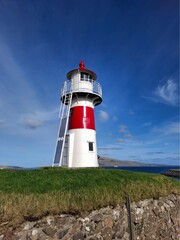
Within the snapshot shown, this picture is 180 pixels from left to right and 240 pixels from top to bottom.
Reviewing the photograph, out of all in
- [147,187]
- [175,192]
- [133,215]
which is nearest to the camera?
[133,215]

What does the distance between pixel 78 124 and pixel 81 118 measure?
60 centimetres

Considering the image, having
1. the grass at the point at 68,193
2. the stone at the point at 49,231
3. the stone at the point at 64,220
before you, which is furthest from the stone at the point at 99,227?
the stone at the point at 49,231

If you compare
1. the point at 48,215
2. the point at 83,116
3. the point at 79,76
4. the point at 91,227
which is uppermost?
the point at 79,76

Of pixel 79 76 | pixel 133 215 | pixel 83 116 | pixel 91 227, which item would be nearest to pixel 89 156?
pixel 83 116

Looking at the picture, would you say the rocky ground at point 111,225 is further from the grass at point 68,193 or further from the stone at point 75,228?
the grass at point 68,193

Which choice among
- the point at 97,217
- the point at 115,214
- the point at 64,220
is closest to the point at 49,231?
the point at 64,220

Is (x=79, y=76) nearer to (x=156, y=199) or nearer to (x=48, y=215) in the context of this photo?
(x=156, y=199)

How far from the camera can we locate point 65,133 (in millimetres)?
17422

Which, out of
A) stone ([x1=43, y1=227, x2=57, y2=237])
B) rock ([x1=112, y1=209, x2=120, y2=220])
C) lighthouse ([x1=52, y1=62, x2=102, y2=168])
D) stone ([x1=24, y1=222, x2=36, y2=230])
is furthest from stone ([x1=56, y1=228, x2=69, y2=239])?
lighthouse ([x1=52, y1=62, x2=102, y2=168])

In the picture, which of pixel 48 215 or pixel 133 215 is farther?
pixel 133 215

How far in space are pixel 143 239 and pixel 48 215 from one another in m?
4.73

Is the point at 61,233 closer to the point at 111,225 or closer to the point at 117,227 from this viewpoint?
the point at 111,225

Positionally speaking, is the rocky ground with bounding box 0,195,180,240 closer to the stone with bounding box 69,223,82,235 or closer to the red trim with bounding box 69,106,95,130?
the stone with bounding box 69,223,82,235

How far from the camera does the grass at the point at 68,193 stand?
661 cm
